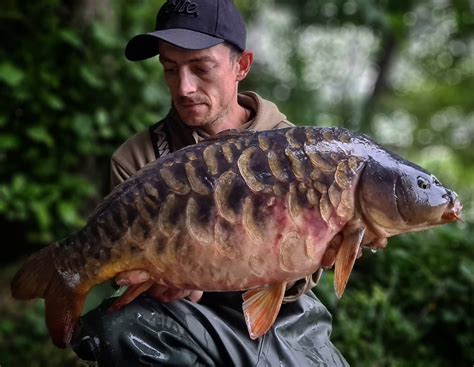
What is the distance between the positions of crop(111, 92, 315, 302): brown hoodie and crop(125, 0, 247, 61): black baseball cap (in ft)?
0.84

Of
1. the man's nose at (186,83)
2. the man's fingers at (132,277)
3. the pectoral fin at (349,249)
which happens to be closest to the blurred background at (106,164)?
the man's fingers at (132,277)

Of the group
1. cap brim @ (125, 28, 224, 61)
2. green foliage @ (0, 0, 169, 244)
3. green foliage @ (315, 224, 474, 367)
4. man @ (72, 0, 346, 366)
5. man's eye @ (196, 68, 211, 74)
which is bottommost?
green foliage @ (315, 224, 474, 367)

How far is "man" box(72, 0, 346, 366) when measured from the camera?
2.31m

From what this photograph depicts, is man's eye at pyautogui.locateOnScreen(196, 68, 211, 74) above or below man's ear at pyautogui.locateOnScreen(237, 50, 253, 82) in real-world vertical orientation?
above

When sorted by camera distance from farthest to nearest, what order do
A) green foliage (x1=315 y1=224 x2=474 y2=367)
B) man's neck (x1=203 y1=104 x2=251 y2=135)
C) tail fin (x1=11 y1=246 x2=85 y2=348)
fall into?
green foliage (x1=315 y1=224 x2=474 y2=367)
man's neck (x1=203 y1=104 x2=251 y2=135)
tail fin (x1=11 y1=246 x2=85 y2=348)

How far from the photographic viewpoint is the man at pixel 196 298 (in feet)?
7.57

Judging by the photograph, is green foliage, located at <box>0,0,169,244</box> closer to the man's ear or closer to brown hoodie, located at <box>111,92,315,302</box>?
brown hoodie, located at <box>111,92,315,302</box>

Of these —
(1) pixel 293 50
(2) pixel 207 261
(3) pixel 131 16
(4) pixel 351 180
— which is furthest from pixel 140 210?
(1) pixel 293 50

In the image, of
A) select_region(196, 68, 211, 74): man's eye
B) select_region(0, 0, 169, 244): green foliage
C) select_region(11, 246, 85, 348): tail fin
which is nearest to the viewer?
select_region(11, 246, 85, 348): tail fin

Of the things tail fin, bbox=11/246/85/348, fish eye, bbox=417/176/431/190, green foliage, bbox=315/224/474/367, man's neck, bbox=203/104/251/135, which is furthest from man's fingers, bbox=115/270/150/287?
green foliage, bbox=315/224/474/367

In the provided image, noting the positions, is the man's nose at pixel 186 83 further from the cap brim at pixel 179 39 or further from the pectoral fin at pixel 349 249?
the pectoral fin at pixel 349 249

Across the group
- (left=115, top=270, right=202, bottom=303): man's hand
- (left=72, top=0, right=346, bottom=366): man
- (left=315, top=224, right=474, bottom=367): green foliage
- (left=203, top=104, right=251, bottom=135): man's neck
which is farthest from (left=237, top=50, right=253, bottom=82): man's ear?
(left=315, top=224, right=474, bottom=367): green foliage

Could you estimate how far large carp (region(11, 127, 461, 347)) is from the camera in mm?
2039

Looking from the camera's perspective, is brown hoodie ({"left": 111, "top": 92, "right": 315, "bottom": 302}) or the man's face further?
brown hoodie ({"left": 111, "top": 92, "right": 315, "bottom": 302})
